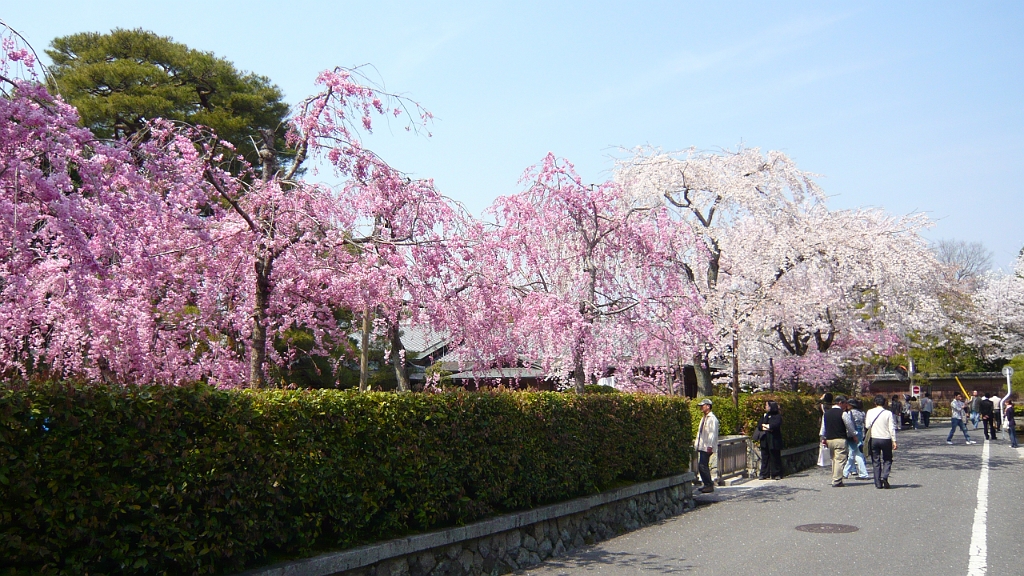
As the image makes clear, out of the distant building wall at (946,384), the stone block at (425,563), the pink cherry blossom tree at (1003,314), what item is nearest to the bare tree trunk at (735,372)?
the stone block at (425,563)

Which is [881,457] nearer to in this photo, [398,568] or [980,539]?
[980,539]

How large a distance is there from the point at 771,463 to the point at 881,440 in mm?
3322

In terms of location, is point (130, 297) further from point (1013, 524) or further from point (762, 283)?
point (762, 283)

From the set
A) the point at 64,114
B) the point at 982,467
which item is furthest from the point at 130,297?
the point at 982,467

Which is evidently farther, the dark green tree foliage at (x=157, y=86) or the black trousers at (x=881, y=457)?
the dark green tree foliage at (x=157, y=86)

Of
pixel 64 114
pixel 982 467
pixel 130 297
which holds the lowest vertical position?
pixel 982 467

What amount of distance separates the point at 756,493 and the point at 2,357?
1286 cm

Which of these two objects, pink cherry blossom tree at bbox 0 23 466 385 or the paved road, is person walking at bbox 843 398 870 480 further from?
pink cherry blossom tree at bbox 0 23 466 385

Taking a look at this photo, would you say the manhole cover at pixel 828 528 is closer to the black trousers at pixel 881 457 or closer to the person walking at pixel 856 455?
the black trousers at pixel 881 457

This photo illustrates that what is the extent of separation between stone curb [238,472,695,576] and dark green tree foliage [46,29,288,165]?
15.7 metres

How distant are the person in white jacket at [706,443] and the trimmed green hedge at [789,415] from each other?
4.66 metres

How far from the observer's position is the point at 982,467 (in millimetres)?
19953

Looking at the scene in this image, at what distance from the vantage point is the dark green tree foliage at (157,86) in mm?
22422

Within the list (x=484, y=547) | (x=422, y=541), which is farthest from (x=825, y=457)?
(x=422, y=541)
